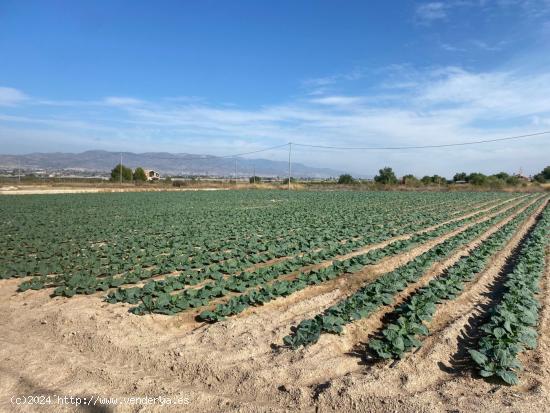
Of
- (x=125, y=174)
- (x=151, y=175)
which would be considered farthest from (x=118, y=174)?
(x=151, y=175)

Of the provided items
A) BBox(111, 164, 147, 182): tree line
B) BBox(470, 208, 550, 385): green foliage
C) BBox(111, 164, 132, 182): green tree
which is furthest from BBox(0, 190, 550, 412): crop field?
BBox(111, 164, 132, 182): green tree

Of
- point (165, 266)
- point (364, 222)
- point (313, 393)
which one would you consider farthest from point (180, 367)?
point (364, 222)

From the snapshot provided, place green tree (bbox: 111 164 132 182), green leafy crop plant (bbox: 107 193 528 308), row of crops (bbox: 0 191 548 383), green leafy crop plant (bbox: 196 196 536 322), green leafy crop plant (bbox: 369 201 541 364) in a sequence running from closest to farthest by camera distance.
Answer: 1. green leafy crop plant (bbox: 369 201 541 364)
2. row of crops (bbox: 0 191 548 383)
3. green leafy crop plant (bbox: 196 196 536 322)
4. green leafy crop plant (bbox: 107 193 528 308)
5. green tree (bbox: 111 164 132 182)

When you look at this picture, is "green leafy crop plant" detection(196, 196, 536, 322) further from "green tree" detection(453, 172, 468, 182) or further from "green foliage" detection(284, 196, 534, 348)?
"green tree" detection(453, 172, 468, 182)

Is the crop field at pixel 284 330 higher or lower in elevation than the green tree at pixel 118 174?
lower

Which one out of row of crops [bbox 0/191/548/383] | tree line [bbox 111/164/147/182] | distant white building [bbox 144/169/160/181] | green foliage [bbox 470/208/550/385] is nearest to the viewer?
green foliage [bbox 470/208/550/385]

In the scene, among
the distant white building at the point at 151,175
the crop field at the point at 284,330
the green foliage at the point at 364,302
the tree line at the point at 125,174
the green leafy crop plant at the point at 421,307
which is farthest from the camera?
the distant white building at the point at 151,175

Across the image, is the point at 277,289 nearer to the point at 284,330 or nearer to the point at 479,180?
the point at 284,330

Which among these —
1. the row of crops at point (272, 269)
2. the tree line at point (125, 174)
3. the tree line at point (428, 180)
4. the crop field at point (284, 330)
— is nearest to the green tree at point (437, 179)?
the tree line at point (428, 180)

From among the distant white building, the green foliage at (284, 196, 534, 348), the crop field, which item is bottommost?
the crop field

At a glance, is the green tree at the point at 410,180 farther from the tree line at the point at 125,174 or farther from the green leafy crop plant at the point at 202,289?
the green leafy crop plant at the point at 202,289

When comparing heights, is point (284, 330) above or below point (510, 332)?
below

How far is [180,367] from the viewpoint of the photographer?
5.41m

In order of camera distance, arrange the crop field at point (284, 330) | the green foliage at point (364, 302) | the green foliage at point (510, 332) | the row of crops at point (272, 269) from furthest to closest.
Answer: the row of crops at point (272, 269) < the green foliage at point (364, 302) < the green foliage at point (510, 332) < the crop field at point (284, 330)
